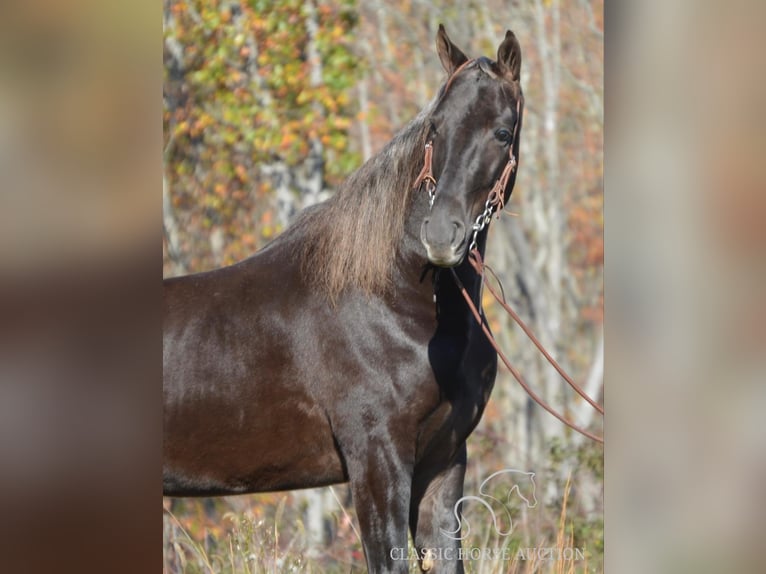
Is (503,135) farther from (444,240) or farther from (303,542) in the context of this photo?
(303,542)

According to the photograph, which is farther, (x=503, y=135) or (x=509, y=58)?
(x=509, y=58)

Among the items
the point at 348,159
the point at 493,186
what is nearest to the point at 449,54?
the point at 493,186

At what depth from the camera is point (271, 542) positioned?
4.52m

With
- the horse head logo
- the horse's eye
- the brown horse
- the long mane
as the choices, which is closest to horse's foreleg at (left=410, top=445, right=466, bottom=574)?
the brown horse

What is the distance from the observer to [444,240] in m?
3.40

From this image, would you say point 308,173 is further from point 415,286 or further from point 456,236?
point 456,236

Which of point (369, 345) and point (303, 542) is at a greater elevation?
point (369, 345)

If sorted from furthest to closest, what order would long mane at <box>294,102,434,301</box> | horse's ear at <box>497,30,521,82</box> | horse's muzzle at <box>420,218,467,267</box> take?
long mane at <box>294,102,434,301</box>, horse's ear at <box>497,30,521,82</box>, horse's muzzle at <box>420,218,467,267</box>

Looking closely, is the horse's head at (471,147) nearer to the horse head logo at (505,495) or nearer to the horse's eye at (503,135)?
the horse's eye at (503,135)

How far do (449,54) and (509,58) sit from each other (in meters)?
0.25

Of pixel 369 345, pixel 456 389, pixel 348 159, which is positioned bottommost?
pixel 456 389

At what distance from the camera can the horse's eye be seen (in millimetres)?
3621

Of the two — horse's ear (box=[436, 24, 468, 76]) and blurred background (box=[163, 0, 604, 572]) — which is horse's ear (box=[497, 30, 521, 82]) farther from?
blurred background (box=[163, 0, 604, 572])
